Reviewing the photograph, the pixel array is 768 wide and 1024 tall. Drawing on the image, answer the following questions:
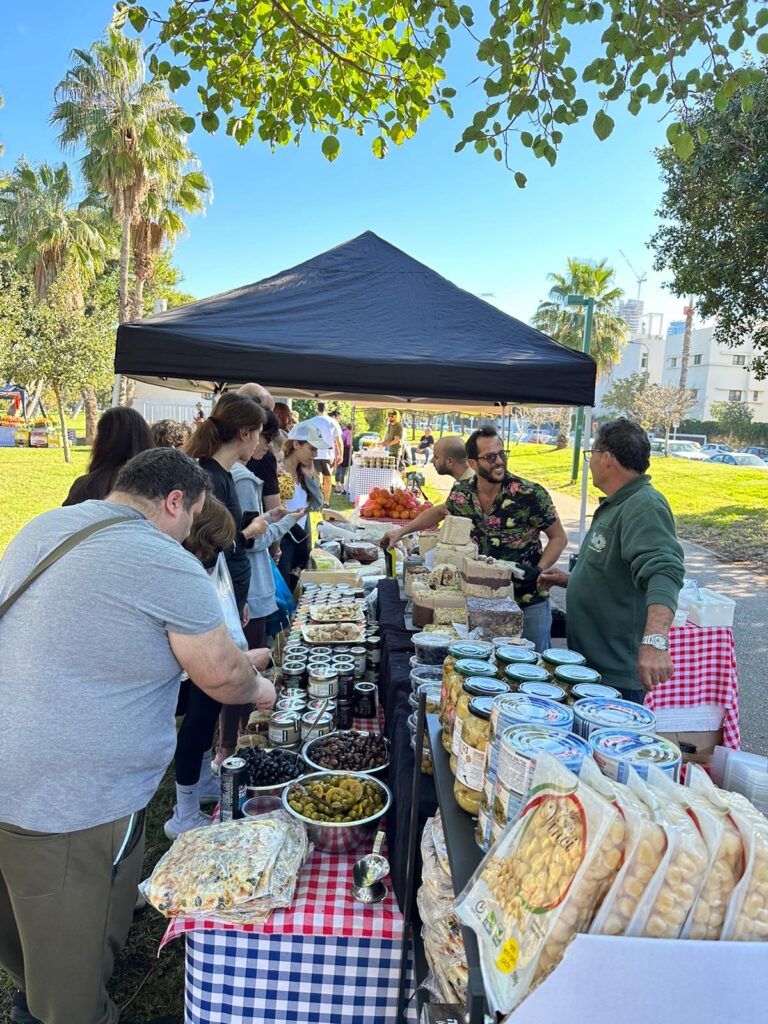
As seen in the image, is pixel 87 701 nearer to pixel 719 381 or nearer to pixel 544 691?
pixel 544 691

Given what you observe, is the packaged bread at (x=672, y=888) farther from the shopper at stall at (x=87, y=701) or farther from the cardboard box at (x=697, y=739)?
the cardboard box at (x=697, y=739)

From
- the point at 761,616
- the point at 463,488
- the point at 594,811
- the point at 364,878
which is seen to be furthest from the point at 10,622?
the point at 761,616

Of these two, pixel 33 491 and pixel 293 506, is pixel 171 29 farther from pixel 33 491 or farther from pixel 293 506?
pixel 33 491

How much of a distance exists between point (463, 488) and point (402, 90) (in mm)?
3212

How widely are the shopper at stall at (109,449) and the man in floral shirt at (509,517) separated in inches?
77.3

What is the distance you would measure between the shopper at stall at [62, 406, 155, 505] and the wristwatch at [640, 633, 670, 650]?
253 cm

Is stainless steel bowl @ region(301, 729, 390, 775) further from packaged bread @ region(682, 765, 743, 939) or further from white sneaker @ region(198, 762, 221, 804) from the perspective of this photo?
packaged bread @ region(682, 765, 743, 939)

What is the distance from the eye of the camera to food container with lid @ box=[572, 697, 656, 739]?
126 cm

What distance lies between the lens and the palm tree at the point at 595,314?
119 feet

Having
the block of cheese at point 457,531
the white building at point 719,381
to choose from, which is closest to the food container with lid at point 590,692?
the block of cheese at point 457,531

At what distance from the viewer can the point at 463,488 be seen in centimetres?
402

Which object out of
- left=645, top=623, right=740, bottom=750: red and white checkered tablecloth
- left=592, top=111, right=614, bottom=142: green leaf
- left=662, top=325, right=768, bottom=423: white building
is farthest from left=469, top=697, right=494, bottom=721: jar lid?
left=662, top=325, right=768, bottom=423: white building

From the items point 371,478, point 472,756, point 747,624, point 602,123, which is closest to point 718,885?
point 472,756

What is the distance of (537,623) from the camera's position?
3834 mm
